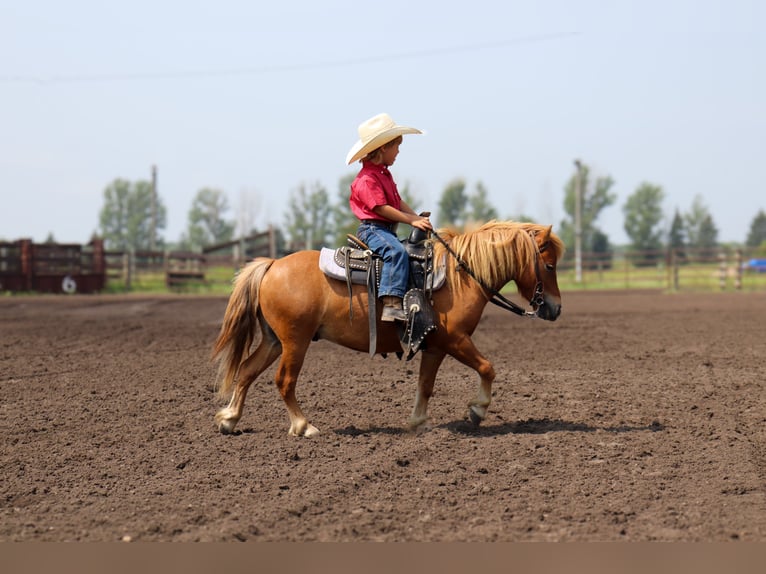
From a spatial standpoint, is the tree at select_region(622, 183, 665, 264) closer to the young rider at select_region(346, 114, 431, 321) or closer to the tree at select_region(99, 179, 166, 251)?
the tree at select_region(99, 179, 166, 251)

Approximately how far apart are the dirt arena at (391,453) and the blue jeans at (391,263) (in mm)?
1101

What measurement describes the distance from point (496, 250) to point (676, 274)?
26188mm

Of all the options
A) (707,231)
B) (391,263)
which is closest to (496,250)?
(391,263)

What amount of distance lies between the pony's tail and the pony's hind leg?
0.28 feet

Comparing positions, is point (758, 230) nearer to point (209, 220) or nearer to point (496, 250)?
point (209, 220)

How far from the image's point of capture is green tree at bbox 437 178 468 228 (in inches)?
3169

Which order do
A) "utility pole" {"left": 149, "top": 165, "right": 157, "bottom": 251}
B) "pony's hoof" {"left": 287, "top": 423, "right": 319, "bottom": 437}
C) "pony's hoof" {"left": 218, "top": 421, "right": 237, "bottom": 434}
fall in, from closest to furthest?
"pony's hoof" {"left": 287, "top": 423, "right": 319, "bottom": 437} → "pony's hoof" {"left": 218, "top": 421, "right": 237, "bottom": 434} → "utility pole" {"left": 149, "top": 165, "right": 157, "bottom": 251}

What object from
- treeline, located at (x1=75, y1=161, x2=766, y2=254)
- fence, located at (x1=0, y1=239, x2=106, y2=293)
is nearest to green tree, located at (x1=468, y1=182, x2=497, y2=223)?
treeline, located at (x1=75, y1=161, x2=766, y2=254)

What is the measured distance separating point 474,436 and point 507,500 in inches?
63.9

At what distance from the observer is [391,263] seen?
21.4ft

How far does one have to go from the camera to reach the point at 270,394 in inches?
328

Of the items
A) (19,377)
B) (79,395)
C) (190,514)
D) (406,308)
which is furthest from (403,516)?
(19,377)

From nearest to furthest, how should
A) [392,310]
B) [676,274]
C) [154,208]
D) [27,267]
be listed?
[392,310], [27,267], [676,274], [154,208]

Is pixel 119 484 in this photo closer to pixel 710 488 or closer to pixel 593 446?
pixel 593 446
